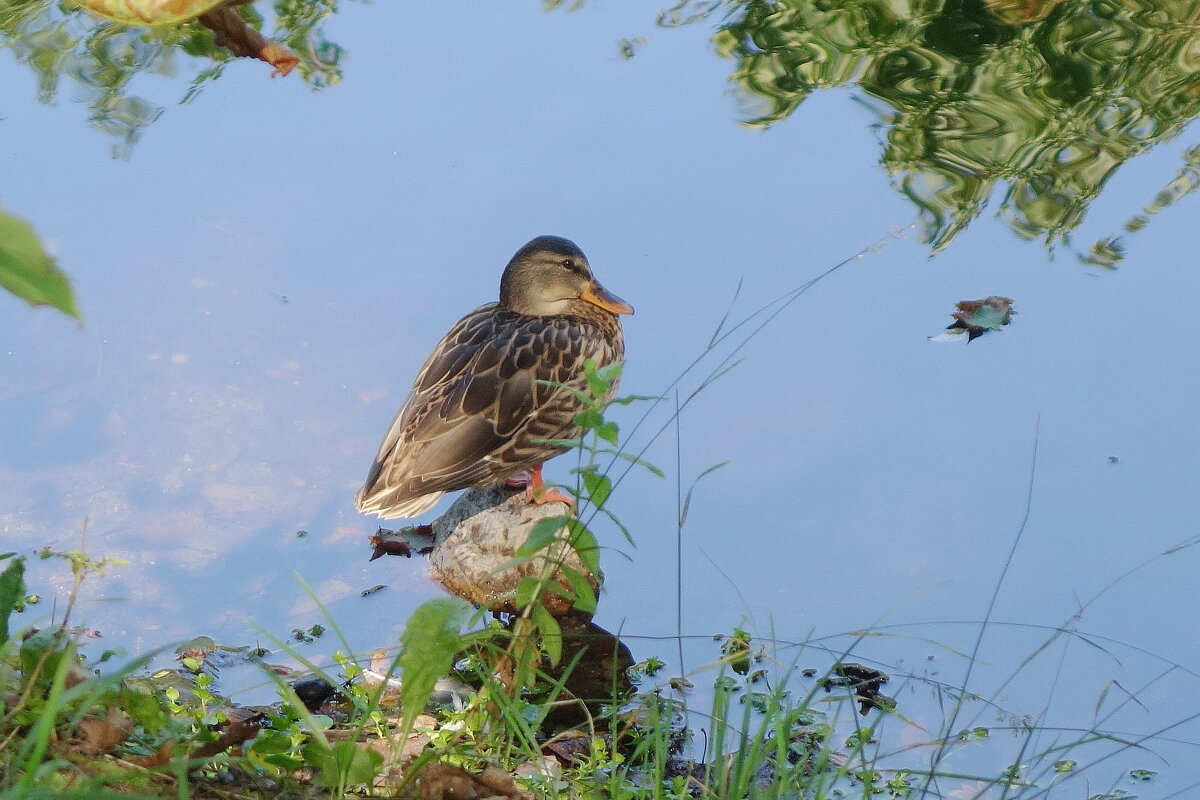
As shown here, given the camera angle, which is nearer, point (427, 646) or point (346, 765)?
point (346, 765)

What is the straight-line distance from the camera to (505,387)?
14.3ft

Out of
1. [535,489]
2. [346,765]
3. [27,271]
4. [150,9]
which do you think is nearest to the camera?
[27,271]

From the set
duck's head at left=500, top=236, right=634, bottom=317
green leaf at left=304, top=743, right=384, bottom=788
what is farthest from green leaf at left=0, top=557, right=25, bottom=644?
duck's head at left=500, top=236, right=634, bottom=317

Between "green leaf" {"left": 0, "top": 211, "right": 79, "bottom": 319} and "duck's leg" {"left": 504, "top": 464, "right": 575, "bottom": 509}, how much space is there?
8.60ft

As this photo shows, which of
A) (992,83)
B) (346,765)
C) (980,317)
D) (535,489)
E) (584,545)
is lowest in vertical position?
(346,765)

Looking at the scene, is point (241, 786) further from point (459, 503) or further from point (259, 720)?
point (459, 503)

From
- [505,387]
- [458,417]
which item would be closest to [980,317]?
[505,387]

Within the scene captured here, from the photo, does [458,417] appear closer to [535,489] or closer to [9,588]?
[535,489]

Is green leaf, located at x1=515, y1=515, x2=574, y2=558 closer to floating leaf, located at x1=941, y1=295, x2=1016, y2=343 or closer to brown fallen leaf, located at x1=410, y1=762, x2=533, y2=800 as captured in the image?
brown fallen leaf, located at x1=410, y1=762, x2=533, y2=800

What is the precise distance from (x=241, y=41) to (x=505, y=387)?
9.85ft

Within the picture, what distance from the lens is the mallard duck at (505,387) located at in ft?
13.3

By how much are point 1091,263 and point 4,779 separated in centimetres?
404

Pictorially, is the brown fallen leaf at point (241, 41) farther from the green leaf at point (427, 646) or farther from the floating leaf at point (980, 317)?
the green leaf at point (427, 646)

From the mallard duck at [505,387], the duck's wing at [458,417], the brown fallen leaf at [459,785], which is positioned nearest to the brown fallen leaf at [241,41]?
the mallard duck at [505,387]
